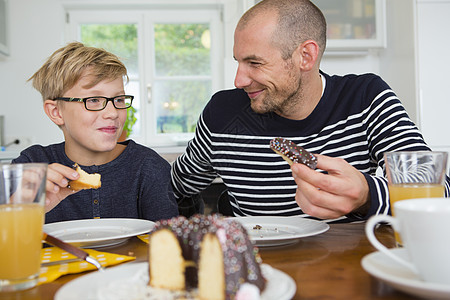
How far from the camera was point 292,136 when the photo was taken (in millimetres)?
1440

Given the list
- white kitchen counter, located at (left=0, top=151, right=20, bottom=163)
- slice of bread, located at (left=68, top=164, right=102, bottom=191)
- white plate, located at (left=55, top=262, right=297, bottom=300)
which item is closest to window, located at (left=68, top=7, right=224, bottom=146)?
white kitchen counter, located at (left=0, top=151, right=20, bottom=163)

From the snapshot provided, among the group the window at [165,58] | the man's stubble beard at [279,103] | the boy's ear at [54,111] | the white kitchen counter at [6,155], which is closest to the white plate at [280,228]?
the man's stubble beard at [279,103]

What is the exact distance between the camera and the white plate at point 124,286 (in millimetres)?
499

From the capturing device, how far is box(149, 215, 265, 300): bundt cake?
506mm

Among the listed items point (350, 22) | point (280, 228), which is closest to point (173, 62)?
point (350, 22)

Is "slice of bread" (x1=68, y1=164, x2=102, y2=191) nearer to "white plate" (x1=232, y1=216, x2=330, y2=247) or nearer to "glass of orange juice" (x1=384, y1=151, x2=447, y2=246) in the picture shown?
"white plate" (x1=232, y1=216, x2=330, y2=247)

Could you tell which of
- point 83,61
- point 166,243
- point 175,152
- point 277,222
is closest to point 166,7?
point 175,152

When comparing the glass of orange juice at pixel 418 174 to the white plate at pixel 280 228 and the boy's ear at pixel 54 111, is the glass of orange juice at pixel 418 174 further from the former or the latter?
the boy's ear at pixel 54 111

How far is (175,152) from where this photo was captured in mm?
2807

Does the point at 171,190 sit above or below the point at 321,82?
below

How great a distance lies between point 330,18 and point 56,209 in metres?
2.58

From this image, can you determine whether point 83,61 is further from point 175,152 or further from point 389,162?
point 175,152

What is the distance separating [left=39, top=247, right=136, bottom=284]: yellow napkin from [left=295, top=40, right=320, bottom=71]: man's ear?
96 centimetres

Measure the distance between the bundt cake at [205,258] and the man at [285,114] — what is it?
84 centimetres
